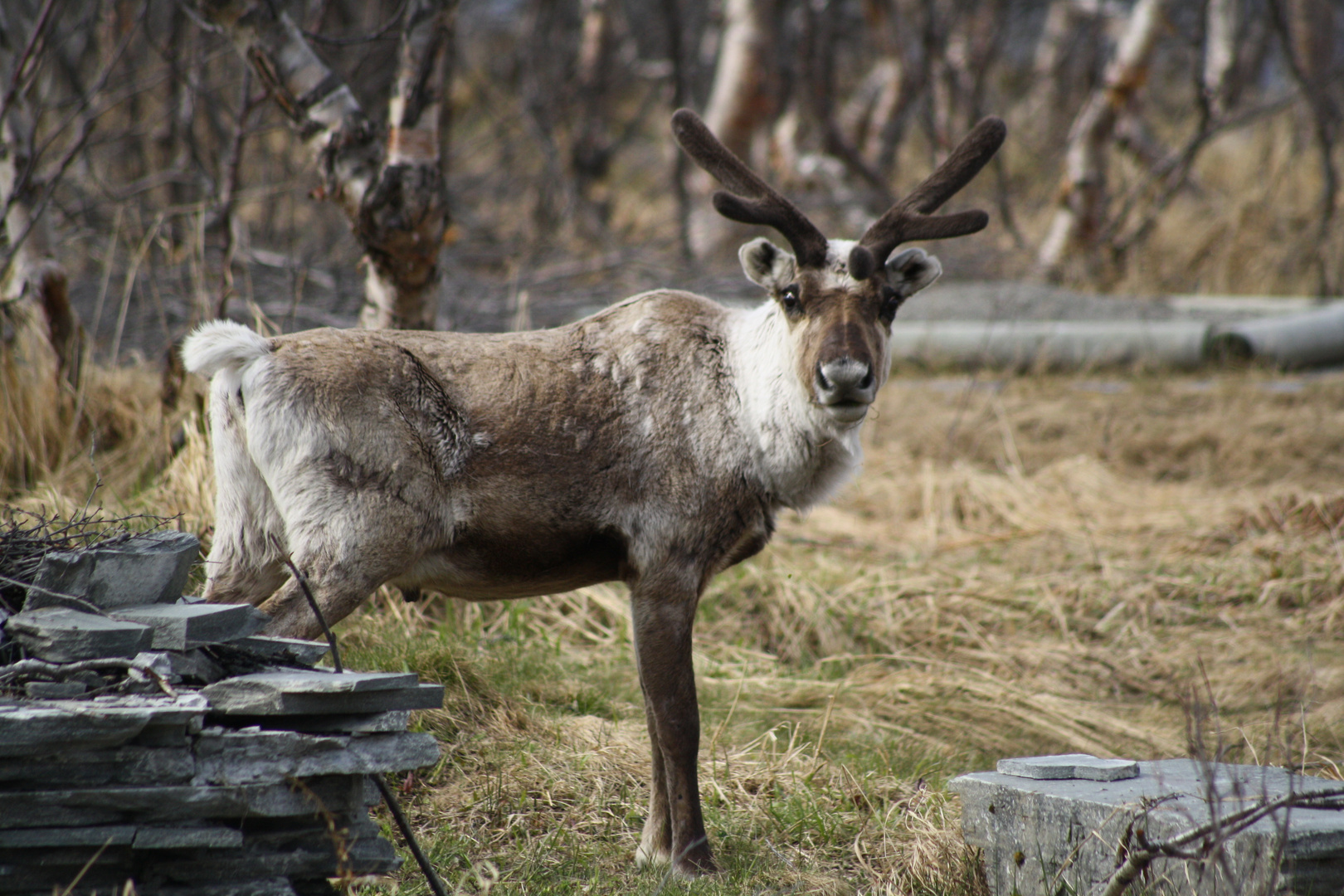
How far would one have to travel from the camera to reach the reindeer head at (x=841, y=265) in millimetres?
3748

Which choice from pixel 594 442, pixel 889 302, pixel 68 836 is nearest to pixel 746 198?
pixel 889 302

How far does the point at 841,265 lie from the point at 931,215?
0.50m

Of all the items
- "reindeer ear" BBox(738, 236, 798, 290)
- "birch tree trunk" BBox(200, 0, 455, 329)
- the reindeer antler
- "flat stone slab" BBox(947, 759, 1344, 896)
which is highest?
"birch tree trunk" BBox(200, 0, 455, 329)

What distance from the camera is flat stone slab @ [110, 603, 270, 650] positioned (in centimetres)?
294

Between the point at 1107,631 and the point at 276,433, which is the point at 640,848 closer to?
the point at 276,433

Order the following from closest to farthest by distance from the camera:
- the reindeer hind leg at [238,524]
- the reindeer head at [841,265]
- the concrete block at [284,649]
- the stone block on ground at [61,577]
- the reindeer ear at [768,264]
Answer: the stone block on ground at [61,577], the concrete block at [284,649], the reindeer hind leg at [238,524], the reindeer head at [841,265], the reindeer ear at [768,264]

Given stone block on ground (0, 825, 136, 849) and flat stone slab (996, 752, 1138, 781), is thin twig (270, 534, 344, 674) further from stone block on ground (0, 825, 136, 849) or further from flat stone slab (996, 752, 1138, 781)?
flat stone slab (996, 752, 1138, 781)

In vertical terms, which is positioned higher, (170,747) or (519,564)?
(519,564)

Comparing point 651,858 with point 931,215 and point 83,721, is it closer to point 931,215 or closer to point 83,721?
point 83,721

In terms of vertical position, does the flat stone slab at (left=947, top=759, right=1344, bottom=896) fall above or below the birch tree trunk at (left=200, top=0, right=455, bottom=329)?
below

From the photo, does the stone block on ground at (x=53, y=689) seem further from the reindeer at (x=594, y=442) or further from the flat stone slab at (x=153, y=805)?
the reindeer at (x=594, y=442)

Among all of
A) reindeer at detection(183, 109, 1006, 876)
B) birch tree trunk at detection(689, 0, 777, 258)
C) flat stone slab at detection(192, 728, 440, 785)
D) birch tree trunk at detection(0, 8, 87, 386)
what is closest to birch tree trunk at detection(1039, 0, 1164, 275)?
birch tree trunk at detection(689, 0, 777, 258)

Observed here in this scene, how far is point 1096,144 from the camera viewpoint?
1281cm

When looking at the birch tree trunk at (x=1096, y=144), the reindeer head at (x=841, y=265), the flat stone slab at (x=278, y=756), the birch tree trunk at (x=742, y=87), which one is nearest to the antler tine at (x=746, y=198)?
the reindeer head at (x=841, y=265)
